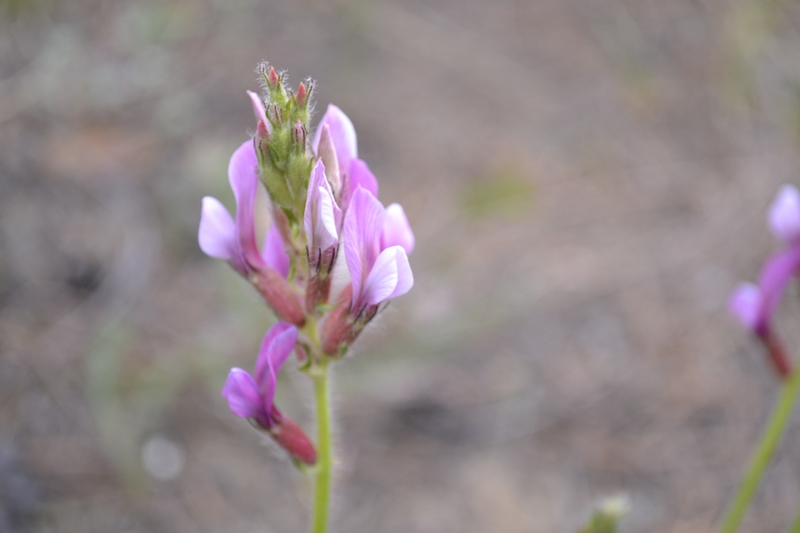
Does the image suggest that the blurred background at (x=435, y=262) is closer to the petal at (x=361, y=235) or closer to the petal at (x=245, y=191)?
the petal at (x=245, y=191)

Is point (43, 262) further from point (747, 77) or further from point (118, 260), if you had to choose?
point (747, 77)

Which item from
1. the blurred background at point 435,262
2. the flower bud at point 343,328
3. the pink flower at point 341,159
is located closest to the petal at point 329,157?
the pink flower at point 341,159

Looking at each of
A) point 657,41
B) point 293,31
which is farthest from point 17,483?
point 657,41

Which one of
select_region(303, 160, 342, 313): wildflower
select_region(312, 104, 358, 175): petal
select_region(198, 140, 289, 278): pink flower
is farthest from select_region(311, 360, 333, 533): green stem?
select_region(312, 104, 358, 175): petal

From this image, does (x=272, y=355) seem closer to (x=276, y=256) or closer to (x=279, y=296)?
(x=279, y=296)

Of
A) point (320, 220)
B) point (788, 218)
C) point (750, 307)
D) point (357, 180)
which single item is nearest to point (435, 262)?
point (750, 307)

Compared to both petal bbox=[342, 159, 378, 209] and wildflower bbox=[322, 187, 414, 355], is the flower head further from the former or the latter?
petal bbox=[342, 159, 378, 209]
